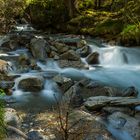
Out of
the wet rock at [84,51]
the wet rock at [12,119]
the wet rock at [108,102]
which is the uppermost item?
the wet rock at [12,119]

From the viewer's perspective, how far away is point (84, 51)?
53.6 ft

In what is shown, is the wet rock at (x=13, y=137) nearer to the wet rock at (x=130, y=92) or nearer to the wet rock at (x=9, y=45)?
the wet rock at (x=130, y=92)

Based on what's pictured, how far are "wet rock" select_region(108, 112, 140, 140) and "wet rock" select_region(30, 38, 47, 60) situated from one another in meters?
7.51

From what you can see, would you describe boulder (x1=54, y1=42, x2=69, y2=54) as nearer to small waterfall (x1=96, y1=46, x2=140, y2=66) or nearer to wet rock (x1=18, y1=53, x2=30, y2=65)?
small waterfall (x1=96, y1=46, x2=140, y2=66)

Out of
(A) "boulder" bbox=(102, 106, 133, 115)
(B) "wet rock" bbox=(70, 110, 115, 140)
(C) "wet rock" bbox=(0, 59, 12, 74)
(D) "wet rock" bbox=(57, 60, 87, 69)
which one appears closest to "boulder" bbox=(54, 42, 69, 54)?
(D) "wet rock" bbox=(57, 60, 87, 69)

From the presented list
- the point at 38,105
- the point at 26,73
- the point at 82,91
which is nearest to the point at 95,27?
the point at 26,73

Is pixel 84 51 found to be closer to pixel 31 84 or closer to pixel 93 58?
pixel 93 58

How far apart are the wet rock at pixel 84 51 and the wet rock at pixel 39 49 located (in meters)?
1.70

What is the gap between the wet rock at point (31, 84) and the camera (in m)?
11.4

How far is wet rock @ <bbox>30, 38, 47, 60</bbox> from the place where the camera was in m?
15.6

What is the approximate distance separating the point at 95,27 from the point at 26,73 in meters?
8.62

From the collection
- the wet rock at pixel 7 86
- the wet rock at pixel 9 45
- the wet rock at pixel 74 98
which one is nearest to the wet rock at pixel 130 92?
the wet rock at pixel 74 98

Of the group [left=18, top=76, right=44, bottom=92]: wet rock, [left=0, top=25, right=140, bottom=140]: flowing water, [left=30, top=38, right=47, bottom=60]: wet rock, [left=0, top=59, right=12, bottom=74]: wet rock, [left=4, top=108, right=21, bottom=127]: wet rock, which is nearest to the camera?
[left=4, top=108, right=21, bottom=127]: wet rock

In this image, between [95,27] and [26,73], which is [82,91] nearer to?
[26,73]
